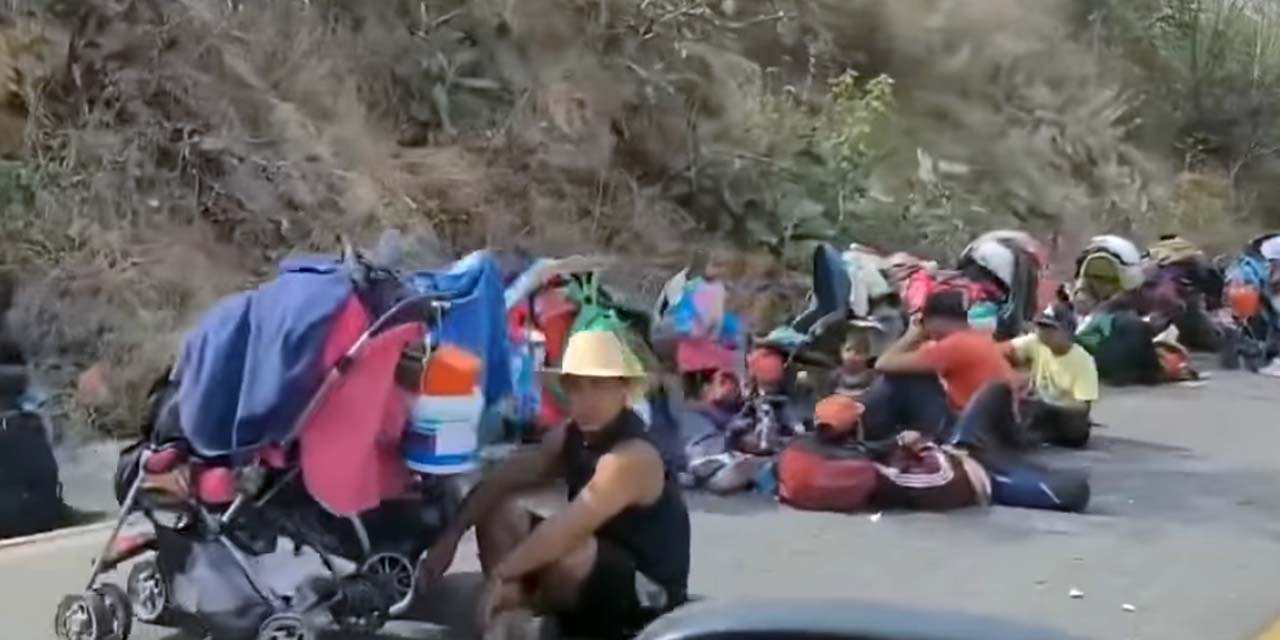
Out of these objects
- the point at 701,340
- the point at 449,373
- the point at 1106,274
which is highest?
the point at 449,373

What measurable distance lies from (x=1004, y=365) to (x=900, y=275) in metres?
2.52

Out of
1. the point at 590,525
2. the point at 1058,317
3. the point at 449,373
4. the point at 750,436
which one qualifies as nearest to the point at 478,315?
the point at 449,373

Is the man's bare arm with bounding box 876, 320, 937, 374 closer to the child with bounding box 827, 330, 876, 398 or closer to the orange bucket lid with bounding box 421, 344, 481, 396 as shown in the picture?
the child with bounding box 827, 330, 876, 398

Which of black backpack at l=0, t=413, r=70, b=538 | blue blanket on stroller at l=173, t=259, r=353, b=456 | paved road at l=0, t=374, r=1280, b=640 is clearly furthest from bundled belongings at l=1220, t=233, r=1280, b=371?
blue blanket on stroller at l=173, t=259, r=353, b=456

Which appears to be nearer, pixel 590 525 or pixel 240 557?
pixel 590 525

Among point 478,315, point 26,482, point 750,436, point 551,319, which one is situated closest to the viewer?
point 478,315

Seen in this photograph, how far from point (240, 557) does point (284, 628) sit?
279mm

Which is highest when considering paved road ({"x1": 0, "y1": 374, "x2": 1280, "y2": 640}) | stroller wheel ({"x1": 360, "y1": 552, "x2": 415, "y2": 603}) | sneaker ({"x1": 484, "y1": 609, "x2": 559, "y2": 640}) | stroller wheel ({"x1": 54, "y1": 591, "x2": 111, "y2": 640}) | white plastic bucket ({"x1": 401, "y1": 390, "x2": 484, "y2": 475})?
white plastic bucket ({"x1": 401, "y1": 390, "x2": 484, "y2": 475})

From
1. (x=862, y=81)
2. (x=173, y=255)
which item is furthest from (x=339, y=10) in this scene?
(x=862, y=81)

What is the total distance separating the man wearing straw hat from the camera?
633 cm

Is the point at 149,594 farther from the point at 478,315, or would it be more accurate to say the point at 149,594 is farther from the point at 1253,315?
the point at 1253,315

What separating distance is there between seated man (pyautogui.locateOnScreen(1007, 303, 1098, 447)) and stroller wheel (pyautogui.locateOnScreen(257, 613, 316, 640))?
6403mm

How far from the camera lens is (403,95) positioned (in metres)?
14.8

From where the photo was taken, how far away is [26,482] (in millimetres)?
8727
